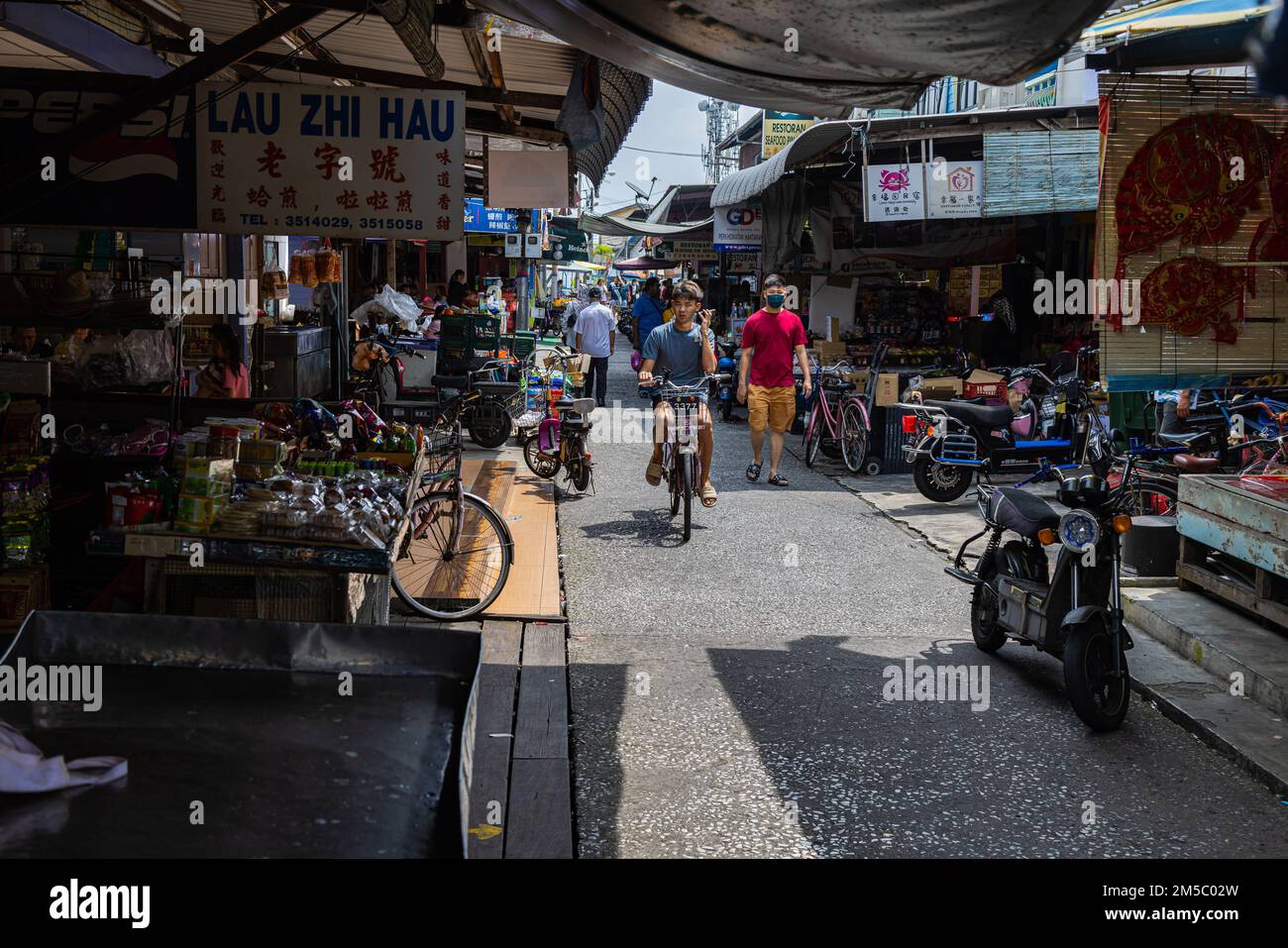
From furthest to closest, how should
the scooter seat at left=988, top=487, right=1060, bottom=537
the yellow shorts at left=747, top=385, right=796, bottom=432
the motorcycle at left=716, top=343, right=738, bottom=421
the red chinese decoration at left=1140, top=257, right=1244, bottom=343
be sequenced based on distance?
the motorcycle at left=716, top=343, right=738, bottom=421
the yellow shorts at left=747, top=385, right=796, bottom=432
the red chinese decoration at left=1140, top=257, right=1244, bottom=343
the scooter seat at left=988, top=487, right=1060, bottom=537

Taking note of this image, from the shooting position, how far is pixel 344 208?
673cm

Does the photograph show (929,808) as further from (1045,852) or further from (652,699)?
(652,699)

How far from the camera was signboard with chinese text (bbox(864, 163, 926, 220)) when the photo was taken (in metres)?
14.2

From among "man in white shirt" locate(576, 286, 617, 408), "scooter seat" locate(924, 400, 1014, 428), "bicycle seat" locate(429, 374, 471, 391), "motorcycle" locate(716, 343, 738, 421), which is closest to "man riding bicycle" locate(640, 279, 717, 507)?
"scooter seat" locate(924, 400, 1014, 428)

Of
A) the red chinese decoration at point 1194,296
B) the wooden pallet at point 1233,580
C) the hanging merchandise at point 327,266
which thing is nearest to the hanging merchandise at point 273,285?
the hanging merchandise at point 327,266

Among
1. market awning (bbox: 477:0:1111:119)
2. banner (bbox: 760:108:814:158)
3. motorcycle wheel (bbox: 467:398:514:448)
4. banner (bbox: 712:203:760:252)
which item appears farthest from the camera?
banner (bbox: 760:108:814:158)

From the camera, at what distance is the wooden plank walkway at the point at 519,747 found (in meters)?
4.52

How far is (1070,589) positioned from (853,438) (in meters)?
7.73

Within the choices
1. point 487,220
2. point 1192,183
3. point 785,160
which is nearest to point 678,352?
point 1192,183

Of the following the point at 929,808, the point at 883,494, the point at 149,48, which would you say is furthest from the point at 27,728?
the point at 883,494

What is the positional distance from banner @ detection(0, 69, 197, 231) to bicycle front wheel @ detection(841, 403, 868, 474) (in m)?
8.77

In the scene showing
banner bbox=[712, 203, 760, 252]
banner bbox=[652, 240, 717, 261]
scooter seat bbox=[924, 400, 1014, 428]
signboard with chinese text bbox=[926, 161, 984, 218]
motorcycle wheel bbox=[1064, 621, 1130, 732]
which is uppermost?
banner bbox=[652, 240, 717, 261]

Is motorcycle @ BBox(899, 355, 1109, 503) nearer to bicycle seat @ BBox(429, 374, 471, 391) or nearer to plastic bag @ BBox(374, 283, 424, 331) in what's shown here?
bicycle seat @ BBox(429, 374, 471, 391)

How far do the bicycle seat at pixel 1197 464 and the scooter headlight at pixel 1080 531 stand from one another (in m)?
3.52
